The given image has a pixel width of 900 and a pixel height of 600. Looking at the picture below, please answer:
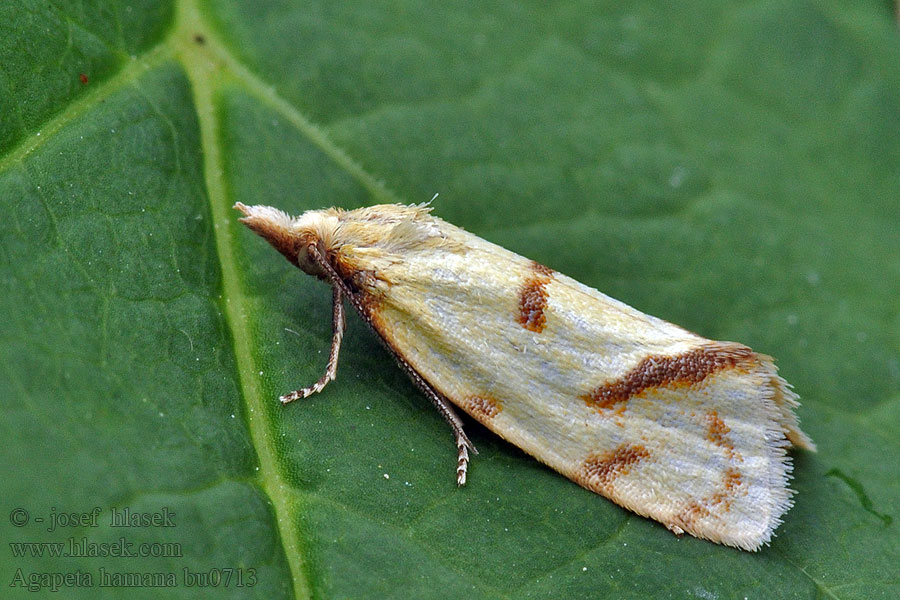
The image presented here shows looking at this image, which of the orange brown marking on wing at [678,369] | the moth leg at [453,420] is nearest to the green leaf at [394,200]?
the moth leg at [453,420]

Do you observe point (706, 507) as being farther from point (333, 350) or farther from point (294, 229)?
point (294, 229)

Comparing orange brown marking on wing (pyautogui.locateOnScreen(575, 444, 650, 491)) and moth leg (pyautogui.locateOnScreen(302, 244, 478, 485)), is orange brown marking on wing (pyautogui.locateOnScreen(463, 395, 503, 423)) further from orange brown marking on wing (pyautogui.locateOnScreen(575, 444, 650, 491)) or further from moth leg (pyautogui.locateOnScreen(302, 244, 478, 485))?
orange brown marking on wing (pyautogui.locateOnScreen(575, 444, 650, 491))

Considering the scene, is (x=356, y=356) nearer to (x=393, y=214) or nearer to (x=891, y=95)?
(x=393, y=214)

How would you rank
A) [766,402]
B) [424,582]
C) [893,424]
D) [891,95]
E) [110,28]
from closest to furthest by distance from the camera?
[424,582] < [766,402] < [110,28] < [893,424] < [891,95]

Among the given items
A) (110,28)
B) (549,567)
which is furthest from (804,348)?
(110,28)

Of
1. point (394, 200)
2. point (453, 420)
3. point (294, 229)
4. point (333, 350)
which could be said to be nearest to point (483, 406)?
point (453, 420)

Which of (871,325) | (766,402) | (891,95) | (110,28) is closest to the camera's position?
(766,402)

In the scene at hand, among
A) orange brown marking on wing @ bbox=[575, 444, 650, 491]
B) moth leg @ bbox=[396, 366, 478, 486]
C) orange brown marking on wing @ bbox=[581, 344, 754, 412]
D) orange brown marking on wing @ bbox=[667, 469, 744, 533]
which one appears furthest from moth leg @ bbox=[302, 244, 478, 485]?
orange brown marking on wing @ bbox=[667, 469, 744, 533]

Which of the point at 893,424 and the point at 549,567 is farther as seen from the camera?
the point at 893,424
